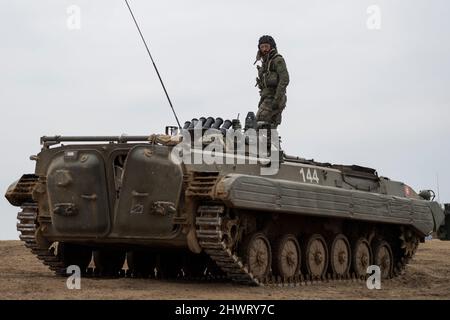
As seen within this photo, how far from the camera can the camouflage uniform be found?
18734mm

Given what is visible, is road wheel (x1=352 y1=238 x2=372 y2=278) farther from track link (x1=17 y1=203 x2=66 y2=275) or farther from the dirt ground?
track link (x1=17 y1=203 x2=66 y2=275)

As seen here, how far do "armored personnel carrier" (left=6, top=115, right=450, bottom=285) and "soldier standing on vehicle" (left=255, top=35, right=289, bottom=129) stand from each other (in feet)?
4.06

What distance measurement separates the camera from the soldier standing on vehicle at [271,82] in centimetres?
1873

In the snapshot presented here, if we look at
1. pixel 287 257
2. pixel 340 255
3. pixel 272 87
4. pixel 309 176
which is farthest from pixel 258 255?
pixel 272 87

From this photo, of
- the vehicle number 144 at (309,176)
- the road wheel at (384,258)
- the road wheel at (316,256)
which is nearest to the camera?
the vehicle number 144 at (309,176)

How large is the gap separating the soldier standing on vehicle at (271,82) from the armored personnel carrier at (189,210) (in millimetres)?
1238

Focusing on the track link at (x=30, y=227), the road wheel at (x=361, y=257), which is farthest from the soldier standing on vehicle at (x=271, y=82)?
the track link at (x=30, y=227)

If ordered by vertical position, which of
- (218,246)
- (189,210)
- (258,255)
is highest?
(189,210)

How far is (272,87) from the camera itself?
19.0 meters

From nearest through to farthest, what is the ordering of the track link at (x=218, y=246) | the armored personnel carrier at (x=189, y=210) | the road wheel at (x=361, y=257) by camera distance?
the track link at (x=218, y=246) < the armored personnel carrier at (x=189, y=210) < the road wheel at (x=361, y=257)

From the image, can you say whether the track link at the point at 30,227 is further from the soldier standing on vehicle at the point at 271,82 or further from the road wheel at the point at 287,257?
the soldier standing on vehicle at the point at 271,82

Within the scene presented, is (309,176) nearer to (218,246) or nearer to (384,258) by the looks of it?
(218,246)

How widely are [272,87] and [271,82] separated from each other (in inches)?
4.9
